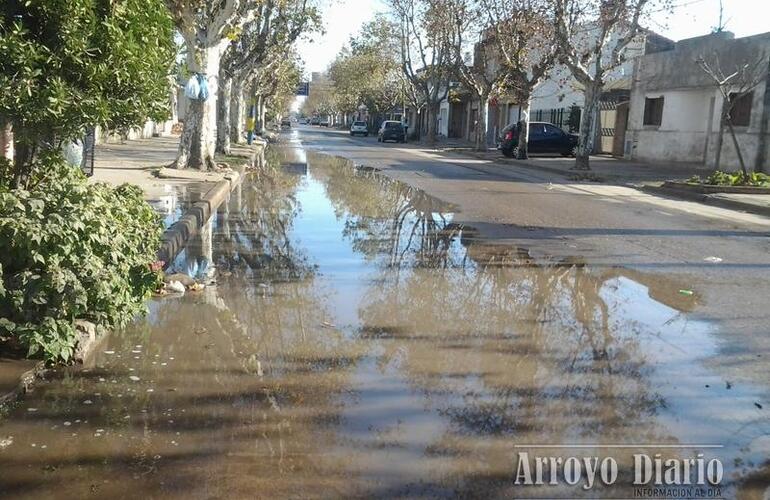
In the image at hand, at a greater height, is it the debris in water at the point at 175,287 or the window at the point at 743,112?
the window at the point at 743,112

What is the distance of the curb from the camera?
16.0 m

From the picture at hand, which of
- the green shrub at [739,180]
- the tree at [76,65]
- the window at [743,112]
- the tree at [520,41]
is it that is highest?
the tree at [520,41]

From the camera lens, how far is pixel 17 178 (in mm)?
5676

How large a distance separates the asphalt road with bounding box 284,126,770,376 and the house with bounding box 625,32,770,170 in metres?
6.51

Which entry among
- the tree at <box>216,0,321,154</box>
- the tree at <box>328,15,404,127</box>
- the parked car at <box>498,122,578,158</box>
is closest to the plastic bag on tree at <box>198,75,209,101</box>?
the tree at <box>216,0,321,154</box>

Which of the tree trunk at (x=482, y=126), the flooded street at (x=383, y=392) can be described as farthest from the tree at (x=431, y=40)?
the flooded street at (x=383, y=392)

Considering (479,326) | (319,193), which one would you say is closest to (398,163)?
(319,193)

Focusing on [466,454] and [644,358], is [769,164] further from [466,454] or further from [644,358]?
[466,454]

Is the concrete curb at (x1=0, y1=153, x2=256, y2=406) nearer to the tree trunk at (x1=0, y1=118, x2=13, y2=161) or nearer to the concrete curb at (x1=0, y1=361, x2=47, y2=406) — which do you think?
the concrete curb at (x1=0, y1=361, x2=47, y2=406)

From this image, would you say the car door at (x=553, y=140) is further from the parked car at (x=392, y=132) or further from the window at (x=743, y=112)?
the parked car at (x=392, y=132)

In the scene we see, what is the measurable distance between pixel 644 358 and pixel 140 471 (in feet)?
12.3

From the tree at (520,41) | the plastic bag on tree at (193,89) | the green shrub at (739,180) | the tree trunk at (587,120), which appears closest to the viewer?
the plastic bag on tree at (193,89)

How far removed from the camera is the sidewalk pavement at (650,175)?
17.0 metres

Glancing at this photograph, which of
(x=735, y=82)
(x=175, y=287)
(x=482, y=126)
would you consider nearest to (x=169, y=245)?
(x=175, y=287)
